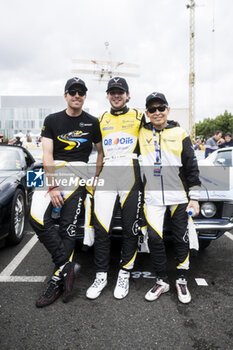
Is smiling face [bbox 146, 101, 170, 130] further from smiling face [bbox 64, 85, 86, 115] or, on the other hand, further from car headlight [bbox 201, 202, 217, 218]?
car headlight [bbox 201, 202, 217, 218]

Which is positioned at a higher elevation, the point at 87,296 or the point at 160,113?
the point at 160,113

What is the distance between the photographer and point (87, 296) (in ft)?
7.49

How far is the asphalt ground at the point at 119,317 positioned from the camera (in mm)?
1744

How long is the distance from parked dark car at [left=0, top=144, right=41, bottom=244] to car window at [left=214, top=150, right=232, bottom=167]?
332cm

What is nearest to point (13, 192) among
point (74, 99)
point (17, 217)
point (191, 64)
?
point (17, 217)

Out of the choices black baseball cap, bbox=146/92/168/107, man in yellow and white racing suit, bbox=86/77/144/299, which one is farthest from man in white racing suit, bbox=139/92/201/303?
man in yellow and white racing suit, bbox=86/77/144/299

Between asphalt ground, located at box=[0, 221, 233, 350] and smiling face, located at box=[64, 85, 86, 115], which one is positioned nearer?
asphalt ground, located at box=[0, 221, 233, 350]

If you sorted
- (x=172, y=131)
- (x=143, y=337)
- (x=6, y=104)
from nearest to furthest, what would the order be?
(x=143, y=337)
(x=172, y=131)
(x=6, y=104)

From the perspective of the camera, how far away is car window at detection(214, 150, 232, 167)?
4.62m

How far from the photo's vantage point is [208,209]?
2.69 m

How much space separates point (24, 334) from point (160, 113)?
203cm

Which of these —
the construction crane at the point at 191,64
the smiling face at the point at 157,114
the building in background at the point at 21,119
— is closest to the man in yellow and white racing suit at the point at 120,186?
the smiling face at the point at 157,114

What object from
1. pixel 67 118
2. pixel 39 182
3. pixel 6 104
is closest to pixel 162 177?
pixel 67 118

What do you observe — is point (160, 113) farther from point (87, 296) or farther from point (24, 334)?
point (24, 334)
